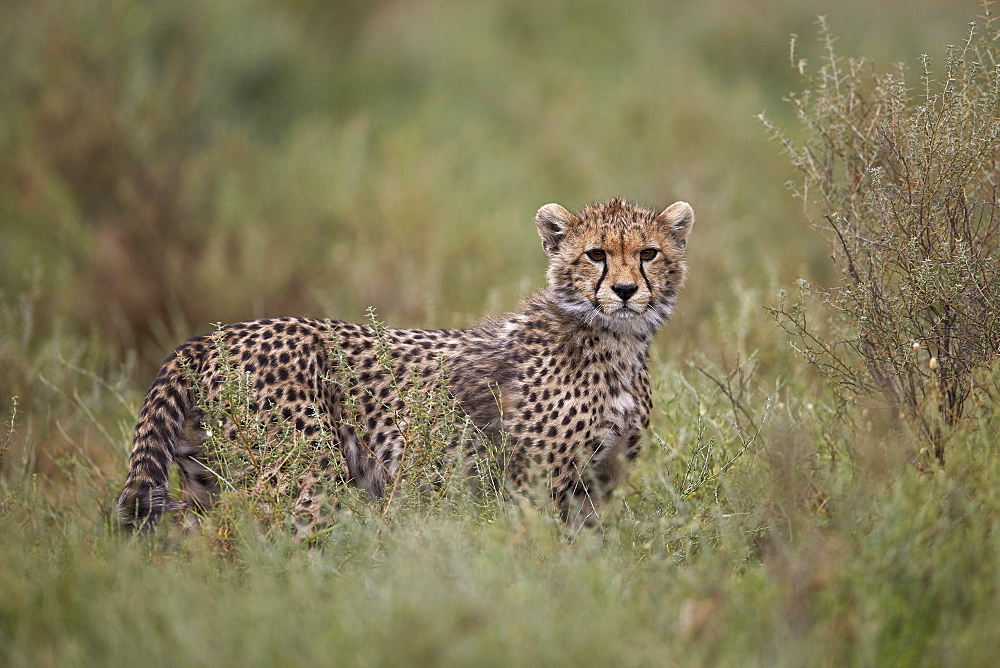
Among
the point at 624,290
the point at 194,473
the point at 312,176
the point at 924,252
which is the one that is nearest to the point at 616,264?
the point at 624,290

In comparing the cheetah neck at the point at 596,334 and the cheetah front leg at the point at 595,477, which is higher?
the cheetah neck at the point at 596,334

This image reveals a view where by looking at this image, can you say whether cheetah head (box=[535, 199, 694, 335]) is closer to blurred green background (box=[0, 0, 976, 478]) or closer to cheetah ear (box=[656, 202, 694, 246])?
cheetah ear (box=[656, 202, 694, 246])

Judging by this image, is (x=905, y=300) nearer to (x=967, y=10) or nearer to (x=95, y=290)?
(x=95, y=290)

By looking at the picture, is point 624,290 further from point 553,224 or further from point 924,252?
A: point 924,252

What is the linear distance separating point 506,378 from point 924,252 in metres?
1.60

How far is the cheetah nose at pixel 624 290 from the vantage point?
3973mm

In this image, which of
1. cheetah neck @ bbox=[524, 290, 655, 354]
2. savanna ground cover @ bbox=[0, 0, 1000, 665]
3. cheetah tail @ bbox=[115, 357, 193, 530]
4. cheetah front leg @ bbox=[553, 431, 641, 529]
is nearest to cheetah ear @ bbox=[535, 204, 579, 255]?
cheetah neck @ bbox=[524, 290, 655, 354]

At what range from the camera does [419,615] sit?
2529mm

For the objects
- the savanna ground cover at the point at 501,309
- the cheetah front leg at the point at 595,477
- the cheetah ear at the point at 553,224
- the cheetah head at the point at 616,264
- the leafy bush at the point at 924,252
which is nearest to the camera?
the savanna ground cover at the point at 501,309

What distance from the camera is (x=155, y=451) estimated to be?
3637 millimetres

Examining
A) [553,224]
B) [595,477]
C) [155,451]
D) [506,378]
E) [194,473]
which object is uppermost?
[553,224]

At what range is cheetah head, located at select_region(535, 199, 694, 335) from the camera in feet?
13.1

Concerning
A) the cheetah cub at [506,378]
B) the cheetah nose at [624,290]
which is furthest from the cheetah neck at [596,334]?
the cheetah nose at [624,290]

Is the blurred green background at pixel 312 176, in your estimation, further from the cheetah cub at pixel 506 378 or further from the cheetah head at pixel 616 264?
the cheetah cub at pixel 506 378
